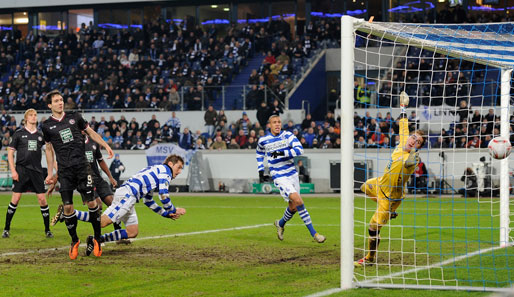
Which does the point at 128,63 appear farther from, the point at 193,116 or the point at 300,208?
the point at 300,208

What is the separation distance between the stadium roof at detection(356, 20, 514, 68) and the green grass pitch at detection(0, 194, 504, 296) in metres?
2.52

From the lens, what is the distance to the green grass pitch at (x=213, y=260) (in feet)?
26.5

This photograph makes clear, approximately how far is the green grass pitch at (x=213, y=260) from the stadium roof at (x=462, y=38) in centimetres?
252

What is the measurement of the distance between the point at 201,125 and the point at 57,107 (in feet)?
76.7

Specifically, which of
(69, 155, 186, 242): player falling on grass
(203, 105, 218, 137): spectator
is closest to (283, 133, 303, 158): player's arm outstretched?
(69, 155, 186, 242): player falling on grass

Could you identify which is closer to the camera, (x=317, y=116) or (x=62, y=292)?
(x=62, y=292)

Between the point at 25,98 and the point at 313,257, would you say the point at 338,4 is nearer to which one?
the point at 25,98

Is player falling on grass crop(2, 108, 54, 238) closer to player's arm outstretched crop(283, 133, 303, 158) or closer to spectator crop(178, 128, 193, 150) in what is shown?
player's arm outstretched crop(283, 133, 303, 158)

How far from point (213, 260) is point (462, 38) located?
4702 mm

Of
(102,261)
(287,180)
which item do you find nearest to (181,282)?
(102,261)

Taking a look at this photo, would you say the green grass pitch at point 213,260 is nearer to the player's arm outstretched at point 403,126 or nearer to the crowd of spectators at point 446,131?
the player's arm outstretched at point 403,126

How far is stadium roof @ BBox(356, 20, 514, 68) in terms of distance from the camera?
9.42 meters

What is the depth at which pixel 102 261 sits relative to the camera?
33.4ft

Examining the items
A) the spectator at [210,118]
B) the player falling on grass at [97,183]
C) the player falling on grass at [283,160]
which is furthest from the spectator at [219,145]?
the player falling on grass at [283,160]
